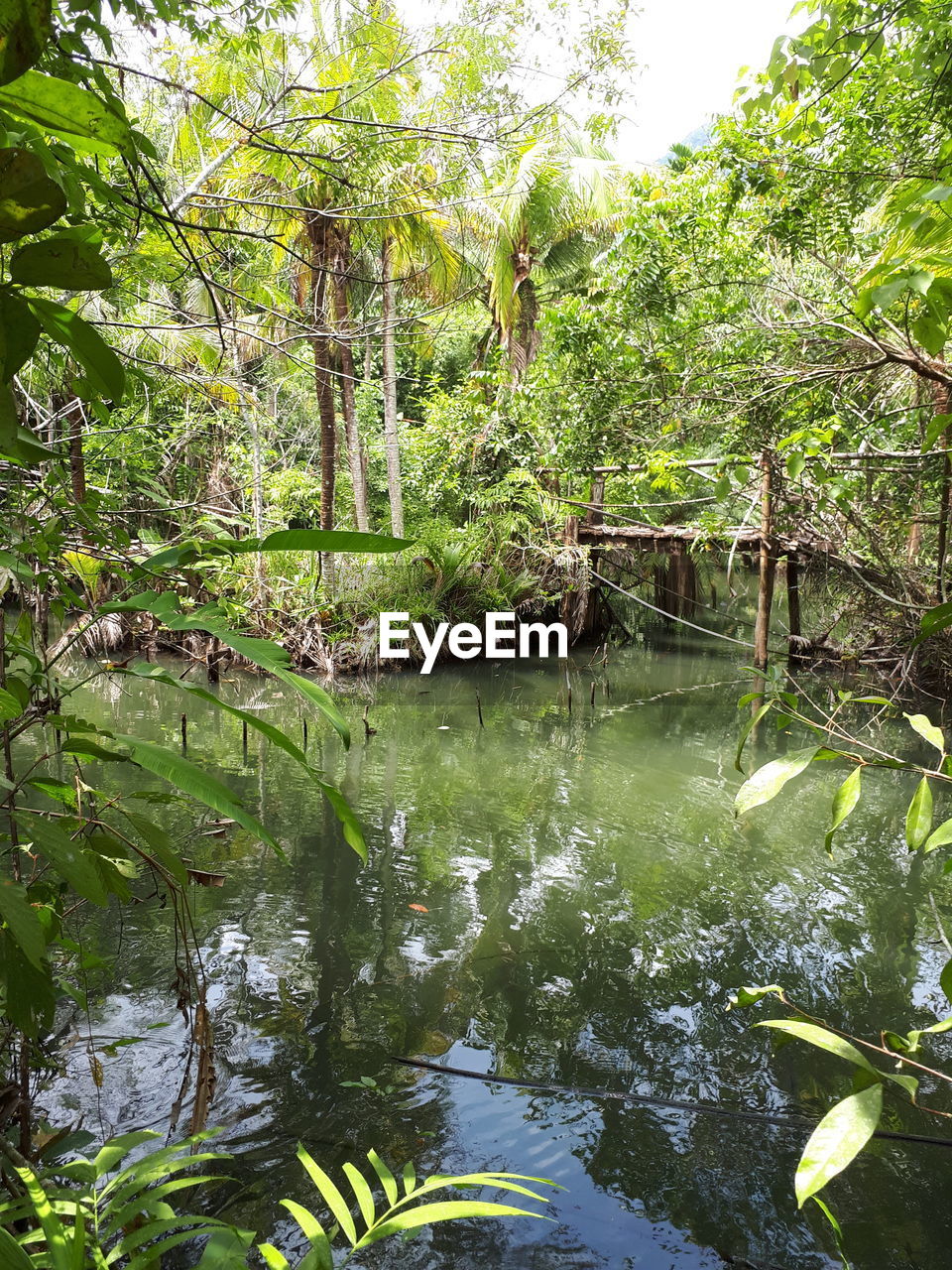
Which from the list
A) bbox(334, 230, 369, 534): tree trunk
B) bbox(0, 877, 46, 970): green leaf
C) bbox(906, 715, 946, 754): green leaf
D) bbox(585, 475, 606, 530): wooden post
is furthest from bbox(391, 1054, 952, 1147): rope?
bbox(585, 475, 606, 530): wooden post

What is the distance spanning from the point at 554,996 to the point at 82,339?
3705 millimetres

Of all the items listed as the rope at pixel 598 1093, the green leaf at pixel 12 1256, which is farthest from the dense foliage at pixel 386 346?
the rope at pixel 598 1093

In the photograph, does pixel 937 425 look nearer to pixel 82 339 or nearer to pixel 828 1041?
pixel 828 1041

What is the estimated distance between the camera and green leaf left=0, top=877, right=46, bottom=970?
0.89m

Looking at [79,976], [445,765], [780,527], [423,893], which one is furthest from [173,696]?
[780,527]

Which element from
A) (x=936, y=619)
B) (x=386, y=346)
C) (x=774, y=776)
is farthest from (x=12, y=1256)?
(x=386, y=346)

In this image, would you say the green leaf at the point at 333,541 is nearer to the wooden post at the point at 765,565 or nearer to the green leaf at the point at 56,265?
the green leaf at the point at 56,265

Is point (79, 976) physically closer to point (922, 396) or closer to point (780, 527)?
point (922, 396)

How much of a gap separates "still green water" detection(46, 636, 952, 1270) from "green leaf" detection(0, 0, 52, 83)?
9.05 ft

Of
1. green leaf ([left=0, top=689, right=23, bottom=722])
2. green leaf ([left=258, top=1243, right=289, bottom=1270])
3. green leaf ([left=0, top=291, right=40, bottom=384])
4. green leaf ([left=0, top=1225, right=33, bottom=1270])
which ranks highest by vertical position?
green leaf ([left=0, top=291, right=40, bottom=384])

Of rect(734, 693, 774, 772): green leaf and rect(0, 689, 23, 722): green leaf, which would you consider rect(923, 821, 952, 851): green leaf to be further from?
rect(0, 689, 23, 722): green leaf

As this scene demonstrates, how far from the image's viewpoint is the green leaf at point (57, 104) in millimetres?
689

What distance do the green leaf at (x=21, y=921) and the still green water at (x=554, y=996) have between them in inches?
79.2

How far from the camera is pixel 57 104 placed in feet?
2.31
